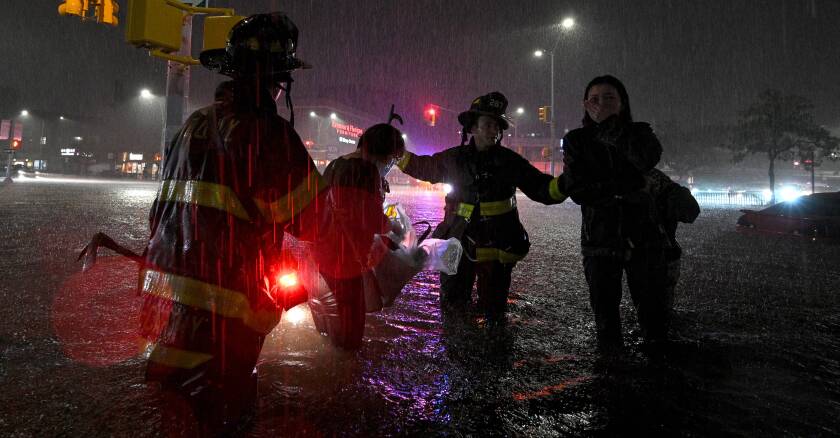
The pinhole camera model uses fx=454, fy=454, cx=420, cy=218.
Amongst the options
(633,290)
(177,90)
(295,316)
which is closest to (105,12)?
(177,90)

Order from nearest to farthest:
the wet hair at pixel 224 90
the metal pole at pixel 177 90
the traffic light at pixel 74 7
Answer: the wet hair at pixel 224 90
the metal pole at pixel 177 90
the traffic light at pixel 74 7

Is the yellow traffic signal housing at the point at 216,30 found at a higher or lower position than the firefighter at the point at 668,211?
higher

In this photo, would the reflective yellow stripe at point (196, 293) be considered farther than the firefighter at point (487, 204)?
No

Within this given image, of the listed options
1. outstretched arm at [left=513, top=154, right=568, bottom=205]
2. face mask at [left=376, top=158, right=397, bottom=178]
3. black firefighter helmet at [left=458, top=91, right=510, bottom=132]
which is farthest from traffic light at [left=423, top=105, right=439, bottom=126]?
face mask at [left=376, top=158, right=397, bottom=178]

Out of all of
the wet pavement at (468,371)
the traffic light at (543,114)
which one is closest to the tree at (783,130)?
the traffic light at (543,114)

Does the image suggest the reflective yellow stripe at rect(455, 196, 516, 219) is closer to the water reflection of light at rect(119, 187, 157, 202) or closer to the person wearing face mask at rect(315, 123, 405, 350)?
the person wearing face mask at rect(315, 123, 405, 350)

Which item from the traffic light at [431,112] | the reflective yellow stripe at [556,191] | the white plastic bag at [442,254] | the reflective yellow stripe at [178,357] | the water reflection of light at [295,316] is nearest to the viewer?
the reflective yellow stripe at [178,357]

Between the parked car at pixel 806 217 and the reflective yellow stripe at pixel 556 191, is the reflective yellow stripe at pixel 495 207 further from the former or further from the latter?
the parked car at pixel 806 217

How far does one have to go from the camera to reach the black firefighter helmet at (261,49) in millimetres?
1688

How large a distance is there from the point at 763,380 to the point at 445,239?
2.25m

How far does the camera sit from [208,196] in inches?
58.4

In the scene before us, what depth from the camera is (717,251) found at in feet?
27.3

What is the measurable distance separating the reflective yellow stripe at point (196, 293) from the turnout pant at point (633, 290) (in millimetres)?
2229

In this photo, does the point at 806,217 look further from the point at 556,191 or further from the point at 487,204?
the point at 556,191
